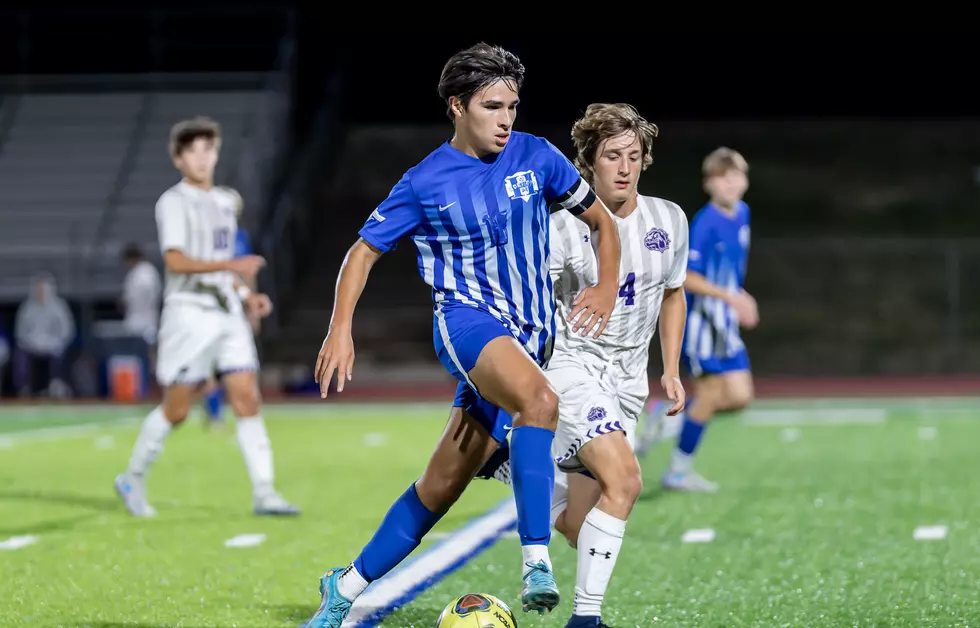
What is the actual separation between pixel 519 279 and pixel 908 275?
18692 millimetres

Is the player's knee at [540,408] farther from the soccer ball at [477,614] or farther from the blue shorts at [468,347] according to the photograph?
the soccer ball at [477,614]

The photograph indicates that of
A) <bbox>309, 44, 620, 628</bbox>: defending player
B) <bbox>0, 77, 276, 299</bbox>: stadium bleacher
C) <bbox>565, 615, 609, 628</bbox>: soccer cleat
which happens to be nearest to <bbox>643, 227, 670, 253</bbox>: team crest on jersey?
<bbox>309, 44, 620, 628</bbox>: defending player

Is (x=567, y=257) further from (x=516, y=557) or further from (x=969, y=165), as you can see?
(x=969, y=165)

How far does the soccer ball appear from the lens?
424 cm

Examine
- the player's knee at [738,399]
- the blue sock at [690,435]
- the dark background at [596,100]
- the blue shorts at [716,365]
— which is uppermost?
the dark background at [596,100]

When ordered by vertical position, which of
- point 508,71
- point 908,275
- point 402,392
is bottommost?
point 402,392

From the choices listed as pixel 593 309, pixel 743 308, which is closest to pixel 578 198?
pixel 593 309

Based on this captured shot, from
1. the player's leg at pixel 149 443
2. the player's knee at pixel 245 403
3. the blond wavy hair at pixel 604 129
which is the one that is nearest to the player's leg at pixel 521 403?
the blond wavy hair at pixel 604 129

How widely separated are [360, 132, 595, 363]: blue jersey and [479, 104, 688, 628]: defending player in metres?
0.39

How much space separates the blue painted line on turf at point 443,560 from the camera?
198 inches

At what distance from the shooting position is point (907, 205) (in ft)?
85.1

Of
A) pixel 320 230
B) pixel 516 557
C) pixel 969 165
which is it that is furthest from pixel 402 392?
pixel 516 557

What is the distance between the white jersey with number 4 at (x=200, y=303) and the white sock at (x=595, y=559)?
379 cm

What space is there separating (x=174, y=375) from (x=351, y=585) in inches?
142
